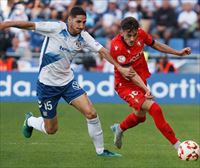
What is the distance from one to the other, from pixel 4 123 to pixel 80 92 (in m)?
4.45

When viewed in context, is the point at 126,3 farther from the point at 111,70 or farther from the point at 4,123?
the point at 4,123

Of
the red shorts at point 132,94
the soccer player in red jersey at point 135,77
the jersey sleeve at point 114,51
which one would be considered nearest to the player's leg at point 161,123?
the soccer player in red jersey at point 135,77

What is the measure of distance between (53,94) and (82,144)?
1608 mm

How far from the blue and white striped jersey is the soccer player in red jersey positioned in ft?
1.75

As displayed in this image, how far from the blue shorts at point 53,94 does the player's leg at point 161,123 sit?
1.03 meters

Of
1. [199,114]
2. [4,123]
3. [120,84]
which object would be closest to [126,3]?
[199,114]

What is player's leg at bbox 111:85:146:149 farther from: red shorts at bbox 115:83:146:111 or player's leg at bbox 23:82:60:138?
player's leg at bbox 23:82:60:138

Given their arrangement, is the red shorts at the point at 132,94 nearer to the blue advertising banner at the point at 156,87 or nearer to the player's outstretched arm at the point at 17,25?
the player's outstretched arm at the point at 17,25

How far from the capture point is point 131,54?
1018 centimetres

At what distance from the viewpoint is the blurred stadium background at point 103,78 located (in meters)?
11.2

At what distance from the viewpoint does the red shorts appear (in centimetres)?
989

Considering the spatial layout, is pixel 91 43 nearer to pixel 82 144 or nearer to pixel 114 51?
pixel 114 51

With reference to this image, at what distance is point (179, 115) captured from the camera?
1609 cm

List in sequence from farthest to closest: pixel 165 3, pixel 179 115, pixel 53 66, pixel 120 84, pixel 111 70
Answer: pixel 165 3, pixel 111 70, pixel 179 115, pixel 120 84, pixel 53 66
